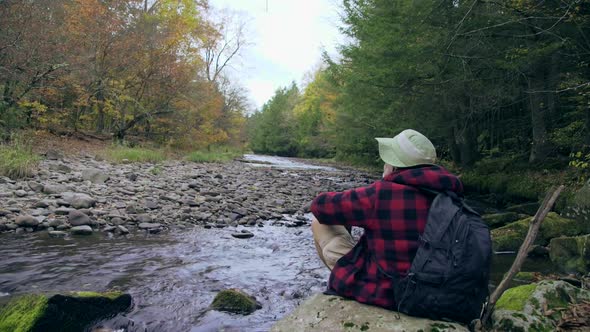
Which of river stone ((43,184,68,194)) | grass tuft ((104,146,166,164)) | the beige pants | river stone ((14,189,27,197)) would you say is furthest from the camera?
grass tuft ((104,146,166,164))

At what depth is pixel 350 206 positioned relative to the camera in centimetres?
251

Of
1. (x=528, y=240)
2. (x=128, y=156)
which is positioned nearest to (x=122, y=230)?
(x=528, y=240)

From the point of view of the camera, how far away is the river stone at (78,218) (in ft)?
22.7

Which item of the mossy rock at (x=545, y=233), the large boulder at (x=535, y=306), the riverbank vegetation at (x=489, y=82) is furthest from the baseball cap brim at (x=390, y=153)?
the mossy rock at (x=545, y=233)

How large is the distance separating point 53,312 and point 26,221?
4.08 meters

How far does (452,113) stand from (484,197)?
138 inches

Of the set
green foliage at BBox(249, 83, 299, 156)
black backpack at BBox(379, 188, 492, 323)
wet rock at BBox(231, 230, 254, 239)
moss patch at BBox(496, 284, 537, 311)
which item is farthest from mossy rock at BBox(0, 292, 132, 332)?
green foliage at BBox(249, 83, 299, 156)

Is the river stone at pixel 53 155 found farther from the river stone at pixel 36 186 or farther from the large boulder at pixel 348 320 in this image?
the large boulder at pixel 348 320

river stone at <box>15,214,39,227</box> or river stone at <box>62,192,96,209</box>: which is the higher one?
river stone at <box>62,192,96,209</box>

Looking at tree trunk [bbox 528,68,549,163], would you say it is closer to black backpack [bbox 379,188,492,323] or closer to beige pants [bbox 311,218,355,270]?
beige pants [bbox 311,218,355,270]

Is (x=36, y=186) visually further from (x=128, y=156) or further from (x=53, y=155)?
(x=128, y=156)

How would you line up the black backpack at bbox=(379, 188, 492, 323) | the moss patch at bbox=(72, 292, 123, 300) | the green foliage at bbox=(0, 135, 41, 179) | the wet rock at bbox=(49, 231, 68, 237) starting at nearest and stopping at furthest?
the black backpack at bbox=(379, 188, 492, 323) → the moss patch at bbox=(72, 292, 123, 300) → the wet rock at bbox=(49, 231, 68, 237) → the green foliage at bbox=(0, 135, 41, 179)

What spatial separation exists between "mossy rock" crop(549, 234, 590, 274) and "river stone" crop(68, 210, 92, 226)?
24.5 ft

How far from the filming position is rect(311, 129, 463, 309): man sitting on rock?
2352 mm
